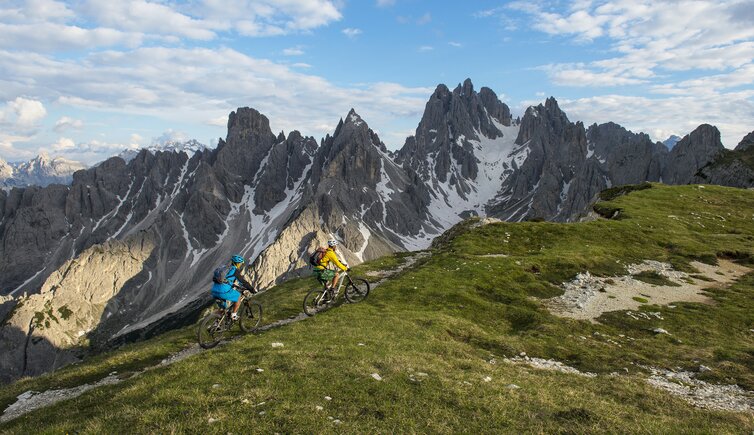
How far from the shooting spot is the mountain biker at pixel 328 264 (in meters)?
27.1

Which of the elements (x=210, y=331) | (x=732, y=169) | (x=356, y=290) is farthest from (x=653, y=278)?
(x=732, y=169)

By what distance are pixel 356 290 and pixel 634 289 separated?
2170 cm

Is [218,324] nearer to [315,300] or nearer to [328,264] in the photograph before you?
[315,300]

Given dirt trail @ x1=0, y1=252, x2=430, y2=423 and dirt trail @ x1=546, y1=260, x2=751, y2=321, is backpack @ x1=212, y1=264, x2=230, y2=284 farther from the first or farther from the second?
dirt trail @ x1=546, y1=260, x2=751, y2=321

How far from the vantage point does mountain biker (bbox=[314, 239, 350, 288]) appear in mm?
27094

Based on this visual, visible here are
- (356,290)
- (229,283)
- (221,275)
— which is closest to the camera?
(221,275)

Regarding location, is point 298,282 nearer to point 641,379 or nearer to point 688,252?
point 641,379

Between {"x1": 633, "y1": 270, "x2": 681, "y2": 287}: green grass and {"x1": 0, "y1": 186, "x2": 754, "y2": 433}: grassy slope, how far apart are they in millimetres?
2059

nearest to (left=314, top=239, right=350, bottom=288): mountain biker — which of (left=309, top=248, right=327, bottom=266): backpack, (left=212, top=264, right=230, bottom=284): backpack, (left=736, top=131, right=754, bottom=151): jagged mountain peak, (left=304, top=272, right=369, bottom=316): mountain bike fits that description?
(left=309, top=248, right=327, bottom=266): backpack

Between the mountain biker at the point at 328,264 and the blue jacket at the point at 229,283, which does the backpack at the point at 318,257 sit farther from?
the blue jacket at the point at 229,283

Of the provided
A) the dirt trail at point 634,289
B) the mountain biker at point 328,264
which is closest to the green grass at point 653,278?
the dirt trail at point 634,289

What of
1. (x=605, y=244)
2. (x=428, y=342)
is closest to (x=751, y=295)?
(x=605, y=244)

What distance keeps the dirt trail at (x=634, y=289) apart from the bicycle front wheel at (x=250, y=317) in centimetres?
1918

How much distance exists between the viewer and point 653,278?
3566 centimetres
